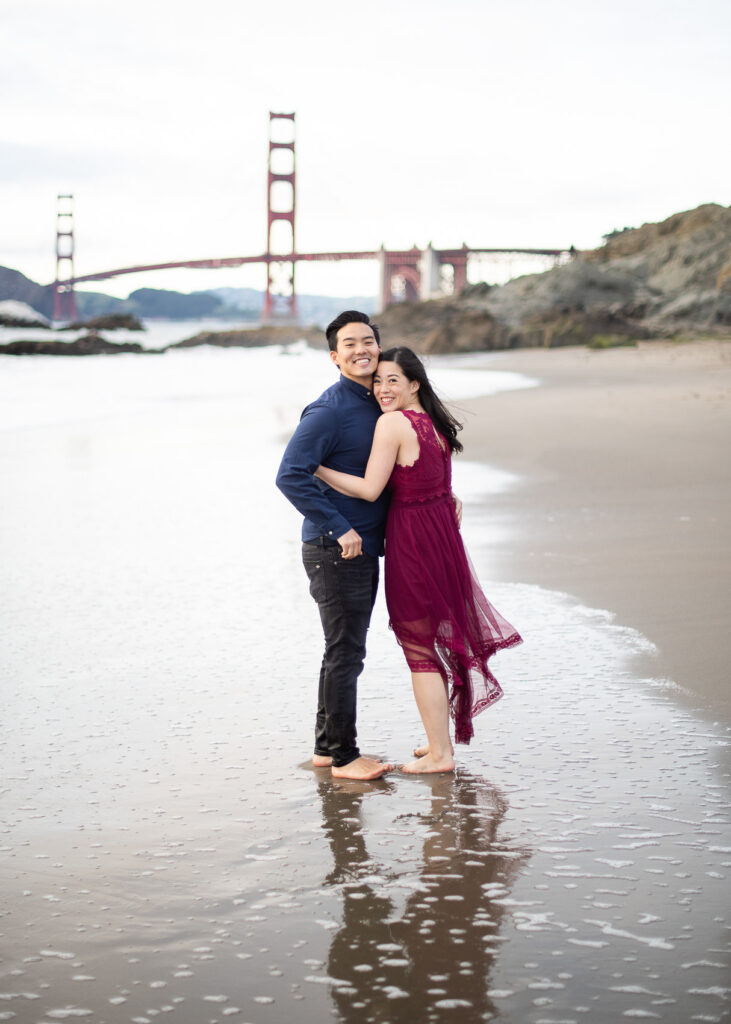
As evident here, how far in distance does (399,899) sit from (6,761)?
0.95m

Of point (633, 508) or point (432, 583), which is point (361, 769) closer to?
point (432, 583)

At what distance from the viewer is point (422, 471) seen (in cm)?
228

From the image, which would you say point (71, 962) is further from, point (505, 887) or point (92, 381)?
point (92, 381)

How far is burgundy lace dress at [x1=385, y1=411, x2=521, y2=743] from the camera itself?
2285 millimetres

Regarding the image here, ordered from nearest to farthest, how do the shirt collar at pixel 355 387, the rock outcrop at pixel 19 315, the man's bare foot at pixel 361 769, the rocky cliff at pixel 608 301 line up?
1. the man's bare foot at pixel 361 769
2. the shirt collar at pixel 355 387
3. the rocky cliff at pixel 608 301
4. the rock outcrop at pixel 19 315

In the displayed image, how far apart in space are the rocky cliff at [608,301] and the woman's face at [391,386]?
20.8 metres

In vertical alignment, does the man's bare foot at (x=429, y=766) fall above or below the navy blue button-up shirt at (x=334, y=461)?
below

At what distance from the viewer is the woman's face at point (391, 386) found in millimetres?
2281

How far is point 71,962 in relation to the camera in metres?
1.54

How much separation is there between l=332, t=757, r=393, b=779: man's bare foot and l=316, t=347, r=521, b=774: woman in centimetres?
6

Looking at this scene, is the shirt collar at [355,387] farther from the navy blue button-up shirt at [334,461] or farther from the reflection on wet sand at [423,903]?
the reflection on wet sand at [423,903]

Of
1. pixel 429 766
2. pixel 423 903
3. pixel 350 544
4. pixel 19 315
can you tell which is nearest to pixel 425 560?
pixel 350 544

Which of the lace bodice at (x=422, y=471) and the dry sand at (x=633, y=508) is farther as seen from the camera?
the dry sand at (x=633, y=508)

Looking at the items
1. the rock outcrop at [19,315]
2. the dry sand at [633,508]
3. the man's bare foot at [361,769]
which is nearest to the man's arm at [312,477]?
the man's bare foot at [361,769]
